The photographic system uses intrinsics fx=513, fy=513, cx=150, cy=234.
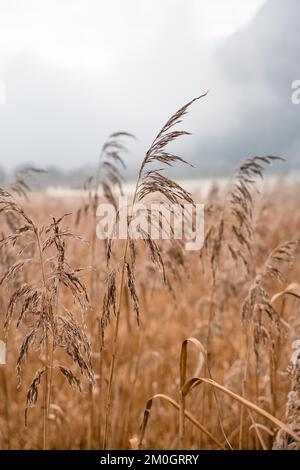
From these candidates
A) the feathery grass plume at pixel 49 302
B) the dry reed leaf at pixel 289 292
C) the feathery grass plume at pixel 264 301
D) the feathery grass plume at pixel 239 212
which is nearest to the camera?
the feathery grass plume at pixel 49 302

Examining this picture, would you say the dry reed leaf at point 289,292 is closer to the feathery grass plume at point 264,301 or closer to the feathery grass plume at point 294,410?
the feathery grass plume at point 264,301

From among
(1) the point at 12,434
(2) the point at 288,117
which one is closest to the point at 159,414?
(1) the point at 12,434

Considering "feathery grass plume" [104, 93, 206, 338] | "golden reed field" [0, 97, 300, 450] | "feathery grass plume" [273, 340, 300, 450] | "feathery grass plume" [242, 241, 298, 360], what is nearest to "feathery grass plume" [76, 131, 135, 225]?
"golden reed field" [0, 97, 300, 450]

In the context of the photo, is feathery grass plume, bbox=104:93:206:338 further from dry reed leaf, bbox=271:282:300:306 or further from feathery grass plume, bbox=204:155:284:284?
feathery grass plume, bbox=204:155:284:284

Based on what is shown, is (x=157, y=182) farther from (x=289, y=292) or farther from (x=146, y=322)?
(x=146, y=322)

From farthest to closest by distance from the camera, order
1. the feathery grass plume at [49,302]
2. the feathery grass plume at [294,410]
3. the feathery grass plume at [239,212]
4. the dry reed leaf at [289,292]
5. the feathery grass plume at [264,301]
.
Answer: the feathery grass plume at [239,212] < the feathery grass plume at [264,301] < the dry reed leaf at [289,292] < the feathery grass plume at [294,410] < the feathery grass plume at [49,302]

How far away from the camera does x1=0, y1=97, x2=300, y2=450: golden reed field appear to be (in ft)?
3.96

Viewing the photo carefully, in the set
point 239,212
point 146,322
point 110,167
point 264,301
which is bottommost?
point 146,322

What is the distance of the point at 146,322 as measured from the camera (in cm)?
278

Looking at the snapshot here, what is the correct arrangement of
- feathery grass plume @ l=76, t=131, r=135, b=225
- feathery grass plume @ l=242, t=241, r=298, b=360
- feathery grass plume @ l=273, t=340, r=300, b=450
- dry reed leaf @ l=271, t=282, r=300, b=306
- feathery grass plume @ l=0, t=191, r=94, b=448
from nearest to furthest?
1. feathery grass plume @ l=0, t=191, r=94, b=448
2. feathery grass plume @ l=273, t=340, r=300, b=450
3. dry reed leaf @ l=271, t=282, r=300, b=306
4. feathery grass plume @ l=242, t=241, r=298, b=360
5. feathery grass plume @ l=76, t=131, r=135, b=225

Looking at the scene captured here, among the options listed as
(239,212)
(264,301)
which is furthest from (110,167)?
(264,301)

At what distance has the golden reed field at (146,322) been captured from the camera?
121cm

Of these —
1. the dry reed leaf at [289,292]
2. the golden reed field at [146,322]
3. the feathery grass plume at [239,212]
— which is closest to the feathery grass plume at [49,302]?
the golden reed field at [146,322]

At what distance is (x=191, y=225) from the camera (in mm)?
2186
